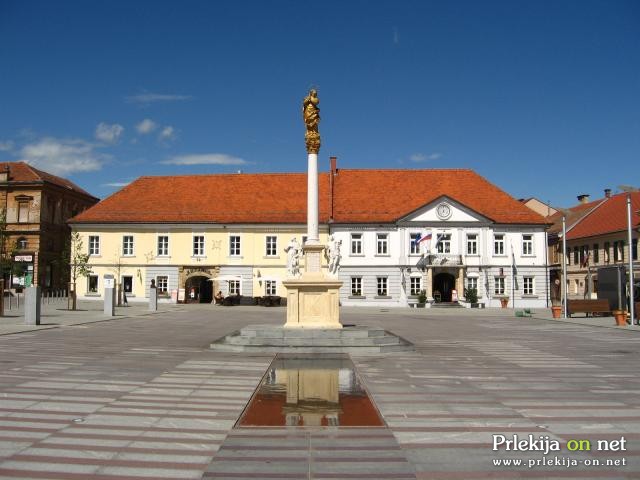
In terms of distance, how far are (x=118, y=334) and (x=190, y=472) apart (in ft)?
54.2

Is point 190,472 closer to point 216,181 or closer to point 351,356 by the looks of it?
point 351,356

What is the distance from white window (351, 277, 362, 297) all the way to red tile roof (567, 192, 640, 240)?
22743 millimetres

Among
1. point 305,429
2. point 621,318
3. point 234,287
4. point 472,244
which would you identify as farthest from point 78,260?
point 305,429

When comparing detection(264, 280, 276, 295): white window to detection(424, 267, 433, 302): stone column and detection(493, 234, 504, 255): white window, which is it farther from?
detection(493, 234, 504, 255): white window

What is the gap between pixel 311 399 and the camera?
9.52m

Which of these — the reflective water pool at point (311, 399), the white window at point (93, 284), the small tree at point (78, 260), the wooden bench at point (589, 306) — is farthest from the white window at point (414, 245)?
the reflective water pool at point (311, 399)

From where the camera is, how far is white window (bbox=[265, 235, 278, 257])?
5050 centimetres

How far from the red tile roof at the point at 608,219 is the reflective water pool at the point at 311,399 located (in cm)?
4650

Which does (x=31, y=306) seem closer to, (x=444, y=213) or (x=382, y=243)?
(x=382, y=243)

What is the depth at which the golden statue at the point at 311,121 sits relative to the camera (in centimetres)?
2055

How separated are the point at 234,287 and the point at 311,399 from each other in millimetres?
41355

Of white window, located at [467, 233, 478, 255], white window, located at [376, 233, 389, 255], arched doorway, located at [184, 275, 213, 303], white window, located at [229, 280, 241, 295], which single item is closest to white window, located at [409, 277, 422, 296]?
Result: white window, located at [376, 233, 389, 255]

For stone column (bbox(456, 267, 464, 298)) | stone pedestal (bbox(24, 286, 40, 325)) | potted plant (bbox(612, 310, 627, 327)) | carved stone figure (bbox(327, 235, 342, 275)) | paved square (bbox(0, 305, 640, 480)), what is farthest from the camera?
stone column (bbox(456, 267, 464, 298))

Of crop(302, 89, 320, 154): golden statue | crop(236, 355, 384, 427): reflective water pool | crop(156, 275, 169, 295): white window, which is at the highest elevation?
crop(302, 89, 320, 154): golden statue
